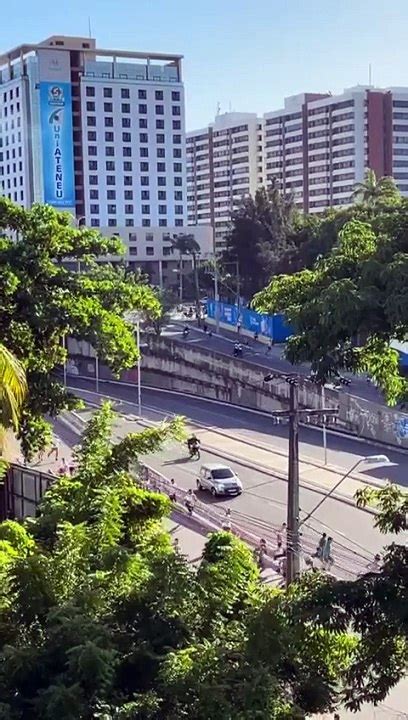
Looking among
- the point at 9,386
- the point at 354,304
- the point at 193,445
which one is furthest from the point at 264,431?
the point at 354,304

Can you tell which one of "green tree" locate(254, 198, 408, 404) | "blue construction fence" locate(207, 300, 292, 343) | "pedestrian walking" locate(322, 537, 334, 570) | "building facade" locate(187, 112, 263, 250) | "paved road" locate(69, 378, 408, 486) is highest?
"building facade" locate(187, 112, 263, 250)

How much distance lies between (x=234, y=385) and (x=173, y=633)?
42.3 m

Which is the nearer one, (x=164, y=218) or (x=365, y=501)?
(x=365, y=501)

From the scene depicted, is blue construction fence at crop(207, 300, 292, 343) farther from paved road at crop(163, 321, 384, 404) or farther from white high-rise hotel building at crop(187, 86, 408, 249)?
white high-rise hotel building at crop(187, 86, 408, 249)

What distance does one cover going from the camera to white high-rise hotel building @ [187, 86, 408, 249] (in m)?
96.2

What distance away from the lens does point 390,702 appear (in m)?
14.3

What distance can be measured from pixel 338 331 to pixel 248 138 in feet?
350

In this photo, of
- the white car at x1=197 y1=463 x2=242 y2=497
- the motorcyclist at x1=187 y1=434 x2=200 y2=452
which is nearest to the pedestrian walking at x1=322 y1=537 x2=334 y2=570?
the white car at x1=197 y1=463 x2=242 y2=497

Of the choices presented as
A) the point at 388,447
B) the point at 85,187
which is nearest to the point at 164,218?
the point at 85,187

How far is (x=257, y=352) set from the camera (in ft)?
173

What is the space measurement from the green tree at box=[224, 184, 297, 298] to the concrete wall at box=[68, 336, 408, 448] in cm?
1250

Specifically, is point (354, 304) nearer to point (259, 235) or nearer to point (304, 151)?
point (259, 235)

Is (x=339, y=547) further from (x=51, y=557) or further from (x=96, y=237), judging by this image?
(x=51, y=557)

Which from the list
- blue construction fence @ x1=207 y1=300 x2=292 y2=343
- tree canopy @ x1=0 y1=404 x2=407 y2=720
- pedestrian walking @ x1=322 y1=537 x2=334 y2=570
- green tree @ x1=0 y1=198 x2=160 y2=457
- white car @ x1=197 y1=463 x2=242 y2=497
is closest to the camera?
tree canopy @ x1=0 y1=404 x2=407 y2=720
